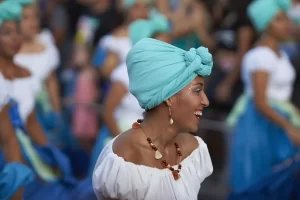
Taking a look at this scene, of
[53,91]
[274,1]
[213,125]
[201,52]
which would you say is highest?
[201,52]

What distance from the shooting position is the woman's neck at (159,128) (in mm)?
4152

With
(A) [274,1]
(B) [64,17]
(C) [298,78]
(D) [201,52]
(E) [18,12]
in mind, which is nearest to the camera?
(D) [201,52]

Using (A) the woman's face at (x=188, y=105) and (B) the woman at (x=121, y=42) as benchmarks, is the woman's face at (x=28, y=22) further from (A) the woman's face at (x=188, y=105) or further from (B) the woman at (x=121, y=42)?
(A) the woman's face at (x=188, y=105)

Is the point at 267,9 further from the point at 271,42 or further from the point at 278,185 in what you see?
the point at 278,185

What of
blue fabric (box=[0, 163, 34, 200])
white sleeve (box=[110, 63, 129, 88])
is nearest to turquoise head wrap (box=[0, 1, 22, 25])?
white sleeve (box=[110, 63, 129, 88])

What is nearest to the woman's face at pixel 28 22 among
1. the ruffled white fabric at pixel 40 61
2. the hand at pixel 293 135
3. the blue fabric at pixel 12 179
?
the ruffled white fabric at pixel 40 61

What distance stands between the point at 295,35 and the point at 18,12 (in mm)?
3649

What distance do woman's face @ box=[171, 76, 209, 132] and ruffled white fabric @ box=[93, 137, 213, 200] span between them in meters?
0.26

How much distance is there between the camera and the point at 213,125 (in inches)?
311

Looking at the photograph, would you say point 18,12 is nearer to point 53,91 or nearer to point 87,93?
point 53,91

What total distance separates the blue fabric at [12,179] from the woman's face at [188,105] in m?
1.19

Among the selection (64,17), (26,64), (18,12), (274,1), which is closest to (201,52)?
(18,12)

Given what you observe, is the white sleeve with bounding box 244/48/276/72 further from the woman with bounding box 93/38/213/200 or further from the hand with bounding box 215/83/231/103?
the woman with bounding box 93/38/213/200

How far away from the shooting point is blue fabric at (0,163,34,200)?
4762 mm
